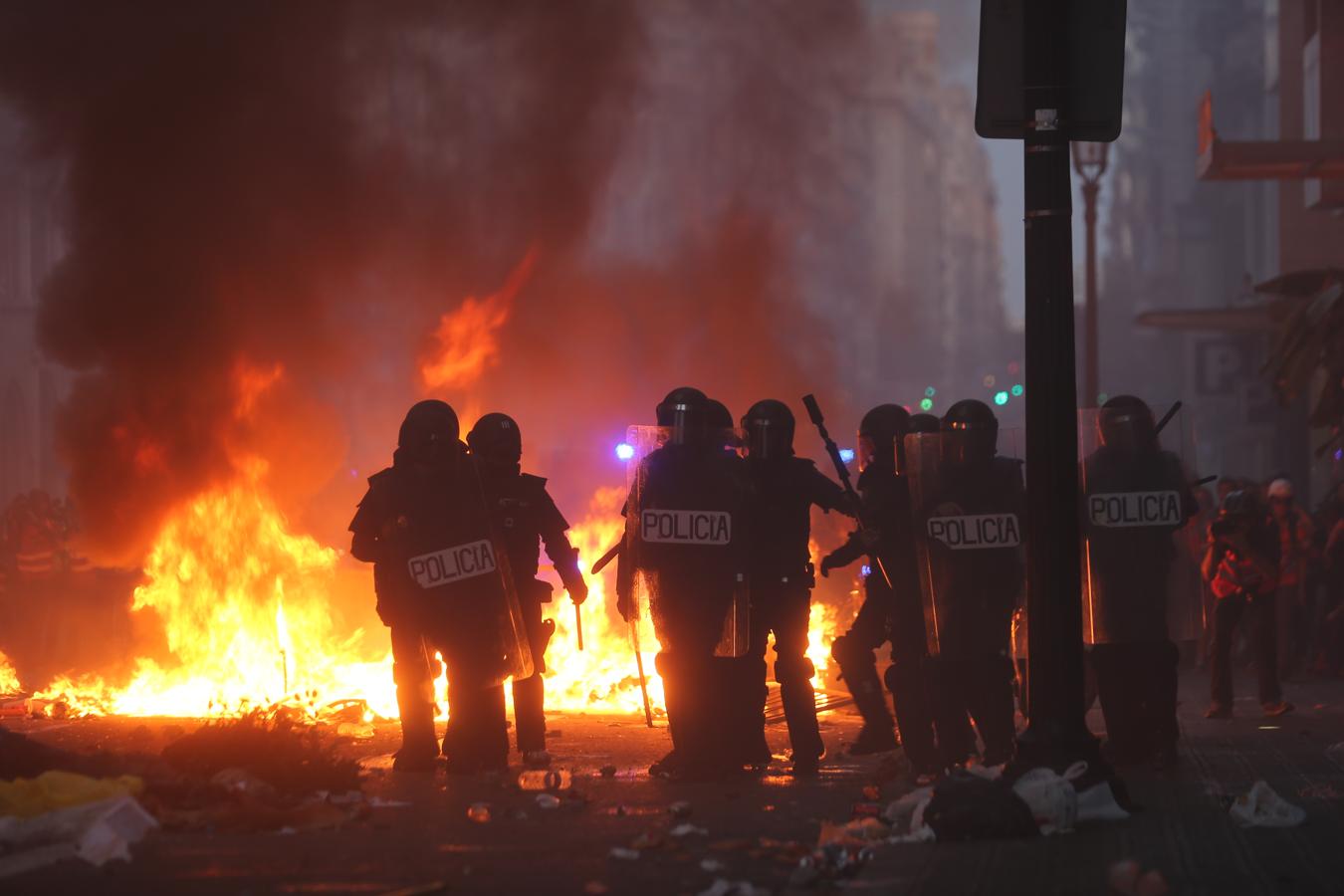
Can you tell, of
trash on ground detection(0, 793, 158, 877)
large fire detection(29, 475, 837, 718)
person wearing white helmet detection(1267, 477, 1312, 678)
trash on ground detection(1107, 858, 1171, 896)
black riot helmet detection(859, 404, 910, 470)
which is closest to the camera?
trash on ground detection(1107, 858, 1171, 896)

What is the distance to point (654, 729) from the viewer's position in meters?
11.5

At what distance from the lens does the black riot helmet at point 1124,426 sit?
31.4 ft

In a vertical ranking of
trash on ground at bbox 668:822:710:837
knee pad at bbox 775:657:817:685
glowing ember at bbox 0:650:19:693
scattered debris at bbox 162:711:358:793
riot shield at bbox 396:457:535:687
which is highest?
riot shield at bbox 396:457:535:687

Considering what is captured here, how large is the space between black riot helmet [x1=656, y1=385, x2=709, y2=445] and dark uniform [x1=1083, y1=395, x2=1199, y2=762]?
197cm

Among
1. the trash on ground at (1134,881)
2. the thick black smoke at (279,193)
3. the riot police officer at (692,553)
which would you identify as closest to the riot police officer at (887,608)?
the riot police officer at (692,553)

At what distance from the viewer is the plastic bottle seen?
346 inches

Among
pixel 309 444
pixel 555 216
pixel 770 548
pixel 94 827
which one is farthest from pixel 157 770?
pixel 555 216

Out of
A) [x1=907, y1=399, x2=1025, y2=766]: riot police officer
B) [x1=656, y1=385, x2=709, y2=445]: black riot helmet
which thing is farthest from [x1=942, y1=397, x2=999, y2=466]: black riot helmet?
[x1=656, y1=385, x2=709, y2=445]: black riot helmet

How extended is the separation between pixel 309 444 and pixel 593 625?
391cm

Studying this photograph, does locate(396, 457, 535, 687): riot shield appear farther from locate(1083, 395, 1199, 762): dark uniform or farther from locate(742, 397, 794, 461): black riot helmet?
locate(1083, 395, 1199, 762): dark uniform

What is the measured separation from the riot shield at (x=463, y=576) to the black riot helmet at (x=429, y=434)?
5.5 inches

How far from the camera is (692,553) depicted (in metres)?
9.47

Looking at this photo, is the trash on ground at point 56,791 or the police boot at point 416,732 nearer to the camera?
Result: the trash on ground at point 56,791

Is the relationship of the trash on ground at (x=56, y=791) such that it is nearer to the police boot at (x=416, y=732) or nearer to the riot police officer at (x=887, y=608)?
the police boot at (x=416, y=732)
